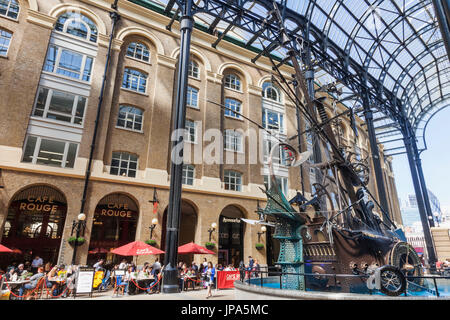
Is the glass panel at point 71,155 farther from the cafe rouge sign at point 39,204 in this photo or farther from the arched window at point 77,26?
the arched window at point 77,26

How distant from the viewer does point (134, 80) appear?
20.3 metres

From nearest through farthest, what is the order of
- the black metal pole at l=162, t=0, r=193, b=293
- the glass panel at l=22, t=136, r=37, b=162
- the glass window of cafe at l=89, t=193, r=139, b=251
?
1. the black metal pole at l=162, t=0, r=193, b=293
2. the glass panel at l=22, t=136, r=37, b=162
3. the glass window of cafe at l=89, t=193, r=139, b=251

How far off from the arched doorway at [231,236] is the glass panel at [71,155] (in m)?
10.6

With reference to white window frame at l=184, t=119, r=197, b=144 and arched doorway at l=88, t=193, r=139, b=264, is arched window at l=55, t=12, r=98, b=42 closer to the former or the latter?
white window frame at l=184, t=119, r=197, b=144

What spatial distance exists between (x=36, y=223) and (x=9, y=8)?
43.1ft

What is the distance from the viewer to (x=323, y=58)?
25.0m

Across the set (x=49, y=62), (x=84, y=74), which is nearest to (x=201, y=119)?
(x=84, y=74)

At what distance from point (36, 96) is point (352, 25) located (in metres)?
26.9

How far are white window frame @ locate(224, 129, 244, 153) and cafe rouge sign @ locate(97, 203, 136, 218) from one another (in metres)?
8.81

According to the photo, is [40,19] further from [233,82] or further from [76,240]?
[233,82]

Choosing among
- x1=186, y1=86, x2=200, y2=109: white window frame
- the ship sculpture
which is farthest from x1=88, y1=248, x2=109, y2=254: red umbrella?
x1=186, y1=86, x2=200, y2=109: white window frame

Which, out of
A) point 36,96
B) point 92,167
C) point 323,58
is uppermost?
point 323,58

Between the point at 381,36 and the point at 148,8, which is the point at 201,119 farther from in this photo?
the point at 381,36

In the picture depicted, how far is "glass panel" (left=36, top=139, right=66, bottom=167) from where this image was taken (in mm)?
16141
